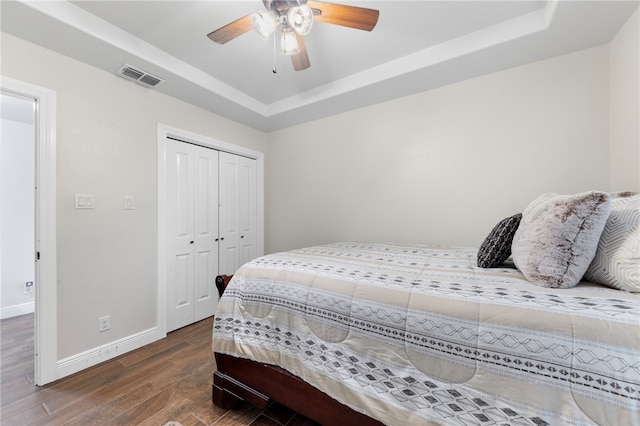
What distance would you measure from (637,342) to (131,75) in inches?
126

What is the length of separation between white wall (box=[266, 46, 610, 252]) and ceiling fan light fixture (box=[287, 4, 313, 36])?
1464 mm

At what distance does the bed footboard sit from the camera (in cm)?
108

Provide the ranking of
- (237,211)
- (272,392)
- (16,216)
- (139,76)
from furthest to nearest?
(237,211) → (16,216) → (139,76) → (272,392)

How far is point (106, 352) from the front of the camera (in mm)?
1999

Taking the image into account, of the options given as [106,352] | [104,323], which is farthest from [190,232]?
[106,352]

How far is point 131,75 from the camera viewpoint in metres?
2.10

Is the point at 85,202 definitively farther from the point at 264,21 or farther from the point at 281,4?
the point at 281,4

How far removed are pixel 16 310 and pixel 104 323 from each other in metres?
2.03

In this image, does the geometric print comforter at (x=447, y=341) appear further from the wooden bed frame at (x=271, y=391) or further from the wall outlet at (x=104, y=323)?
the wall outlet at (x=104, y=323)

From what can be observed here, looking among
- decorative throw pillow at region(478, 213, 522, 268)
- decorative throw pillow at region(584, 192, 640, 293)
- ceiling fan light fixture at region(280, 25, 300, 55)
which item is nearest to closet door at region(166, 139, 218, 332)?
ceiling fan light fixture at region(280, 25, 300, 55)

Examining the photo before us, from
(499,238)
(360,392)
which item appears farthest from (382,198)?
(360,392)

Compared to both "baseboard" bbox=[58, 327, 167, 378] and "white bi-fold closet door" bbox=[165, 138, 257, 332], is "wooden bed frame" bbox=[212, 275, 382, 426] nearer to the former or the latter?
"baseboard" bbox=[58, 327, 167, 378]

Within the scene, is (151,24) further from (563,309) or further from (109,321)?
(563,309)

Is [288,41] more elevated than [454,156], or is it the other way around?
[288,41]
